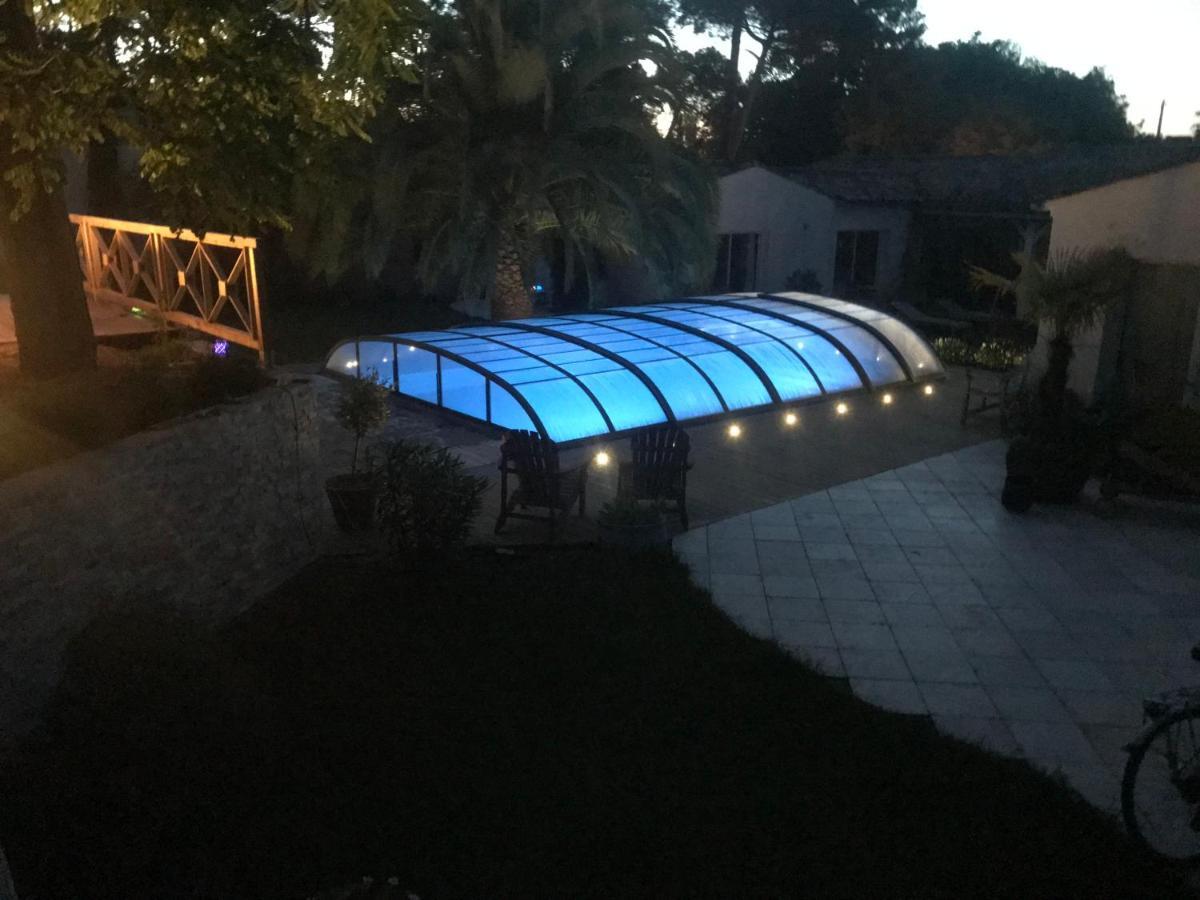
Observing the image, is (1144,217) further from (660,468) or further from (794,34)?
(794,34)

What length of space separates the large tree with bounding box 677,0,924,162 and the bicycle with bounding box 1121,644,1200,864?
34.5m

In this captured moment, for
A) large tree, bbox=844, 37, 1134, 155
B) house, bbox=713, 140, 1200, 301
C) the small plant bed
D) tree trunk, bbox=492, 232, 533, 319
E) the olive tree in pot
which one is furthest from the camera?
large tree, bbox=844, 37, 1134, 155

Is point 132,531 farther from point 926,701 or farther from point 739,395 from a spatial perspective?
point 739,395

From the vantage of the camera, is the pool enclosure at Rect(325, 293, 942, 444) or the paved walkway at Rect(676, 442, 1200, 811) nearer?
the paved walkway at Rect(676, 442, 1200, 811)

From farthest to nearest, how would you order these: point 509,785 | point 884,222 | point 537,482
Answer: point 884,222 → point 537,482 → point 509,785

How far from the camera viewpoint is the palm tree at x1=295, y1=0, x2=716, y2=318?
15258 mm

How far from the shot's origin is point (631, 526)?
8.62m

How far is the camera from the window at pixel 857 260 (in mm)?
24719

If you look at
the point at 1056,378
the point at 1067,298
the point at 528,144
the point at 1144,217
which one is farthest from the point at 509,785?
the point at 528,144

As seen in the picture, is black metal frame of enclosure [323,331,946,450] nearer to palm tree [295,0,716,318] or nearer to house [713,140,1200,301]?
palm tree [295,0,716,318]

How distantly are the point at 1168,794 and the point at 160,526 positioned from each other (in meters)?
6.82

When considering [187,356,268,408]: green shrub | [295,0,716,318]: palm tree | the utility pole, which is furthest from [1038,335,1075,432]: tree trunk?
the utility pole

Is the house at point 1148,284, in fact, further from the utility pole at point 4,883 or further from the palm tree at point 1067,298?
the utility pole at point 4,883

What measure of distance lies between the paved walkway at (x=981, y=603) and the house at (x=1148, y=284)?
275 cm
